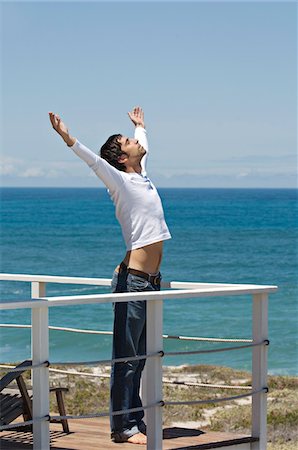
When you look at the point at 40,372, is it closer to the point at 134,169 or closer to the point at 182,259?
the point at 134,169

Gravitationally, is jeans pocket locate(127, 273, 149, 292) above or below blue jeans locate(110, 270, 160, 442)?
above

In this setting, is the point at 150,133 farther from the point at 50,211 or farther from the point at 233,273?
the point at 233,273

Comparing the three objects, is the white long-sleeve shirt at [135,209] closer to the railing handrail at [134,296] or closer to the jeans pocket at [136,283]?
the jeans pocket at [136,283]

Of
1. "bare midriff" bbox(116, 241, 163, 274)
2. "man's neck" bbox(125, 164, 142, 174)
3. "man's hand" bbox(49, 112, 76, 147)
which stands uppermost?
"man's hand" bbox(49, 112, 76, 147)

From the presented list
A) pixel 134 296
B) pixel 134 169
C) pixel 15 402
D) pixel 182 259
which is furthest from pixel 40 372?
pixel 182 259

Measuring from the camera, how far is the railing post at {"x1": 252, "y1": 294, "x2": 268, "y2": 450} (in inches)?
267

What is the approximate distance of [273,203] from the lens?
73688 mm

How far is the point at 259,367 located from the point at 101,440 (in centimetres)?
99

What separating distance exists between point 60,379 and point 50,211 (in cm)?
5176

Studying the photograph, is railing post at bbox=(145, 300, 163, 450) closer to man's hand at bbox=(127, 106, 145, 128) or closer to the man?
the man

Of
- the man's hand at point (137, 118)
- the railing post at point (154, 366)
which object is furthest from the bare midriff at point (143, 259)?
the man's hand at point (137, 118)

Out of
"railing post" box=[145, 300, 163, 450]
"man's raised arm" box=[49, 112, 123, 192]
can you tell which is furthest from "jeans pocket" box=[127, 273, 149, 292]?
"man's raised arm" box=[49, 112, 123, 192]

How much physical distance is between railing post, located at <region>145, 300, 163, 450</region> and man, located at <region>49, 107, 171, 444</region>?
0.95 feet

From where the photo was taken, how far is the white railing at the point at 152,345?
5.74 meters
